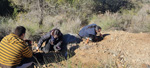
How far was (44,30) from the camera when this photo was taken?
5.85 m

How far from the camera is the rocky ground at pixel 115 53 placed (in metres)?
3.02

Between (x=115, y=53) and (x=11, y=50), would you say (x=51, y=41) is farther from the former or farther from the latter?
(x=115, y=53)

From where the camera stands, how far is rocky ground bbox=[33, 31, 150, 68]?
9.90ft

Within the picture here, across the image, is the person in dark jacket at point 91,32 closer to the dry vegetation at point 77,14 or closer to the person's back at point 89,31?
the person's back at point 89,31

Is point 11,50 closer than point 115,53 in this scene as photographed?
Yes

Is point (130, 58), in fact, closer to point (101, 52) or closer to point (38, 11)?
point (101, 52)

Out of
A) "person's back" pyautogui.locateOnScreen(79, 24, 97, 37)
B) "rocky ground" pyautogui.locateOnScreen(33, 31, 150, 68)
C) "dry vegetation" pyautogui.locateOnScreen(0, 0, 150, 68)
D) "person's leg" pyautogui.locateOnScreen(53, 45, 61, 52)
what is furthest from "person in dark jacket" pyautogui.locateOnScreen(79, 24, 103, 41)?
"dry vegetation" pyautogui.locateOnScreen(0, 0, 150, 68)

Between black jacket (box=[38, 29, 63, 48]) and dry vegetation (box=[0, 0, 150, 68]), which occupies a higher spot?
black jacket (box=[38, 29, 63, 48])

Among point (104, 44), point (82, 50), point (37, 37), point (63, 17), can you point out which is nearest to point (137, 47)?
point (104, 44)

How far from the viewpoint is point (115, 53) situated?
3590 millimetres

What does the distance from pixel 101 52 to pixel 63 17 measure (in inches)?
211

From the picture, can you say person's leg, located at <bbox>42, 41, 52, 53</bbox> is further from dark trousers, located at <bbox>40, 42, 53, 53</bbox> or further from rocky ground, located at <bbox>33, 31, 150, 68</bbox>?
rocky ground, located at <bbox>33, 31, 150, 68</bbox>

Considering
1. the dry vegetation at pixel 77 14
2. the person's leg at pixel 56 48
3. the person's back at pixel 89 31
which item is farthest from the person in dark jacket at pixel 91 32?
the dry vegetation at pixel 77 14

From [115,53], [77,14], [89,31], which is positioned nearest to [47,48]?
[89,31]
